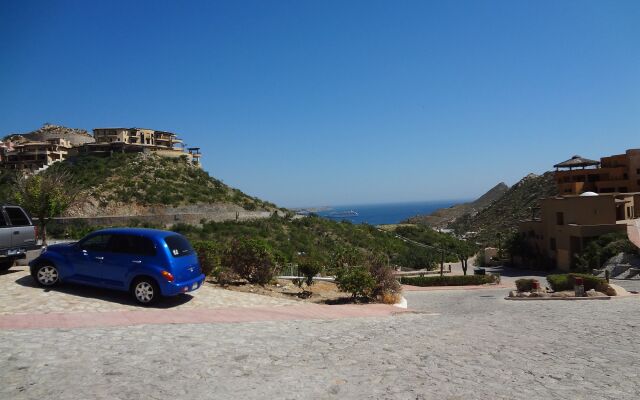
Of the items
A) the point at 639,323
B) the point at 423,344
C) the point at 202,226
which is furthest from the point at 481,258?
the point at 423,344

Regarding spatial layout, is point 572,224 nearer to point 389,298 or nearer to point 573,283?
point 573,283

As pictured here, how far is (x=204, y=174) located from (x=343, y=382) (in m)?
56.4

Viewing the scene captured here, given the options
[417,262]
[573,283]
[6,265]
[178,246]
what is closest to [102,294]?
[178,246]

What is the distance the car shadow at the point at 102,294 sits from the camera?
10326mm

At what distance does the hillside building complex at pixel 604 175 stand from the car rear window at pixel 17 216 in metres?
57.6

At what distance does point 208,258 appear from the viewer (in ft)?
48.5

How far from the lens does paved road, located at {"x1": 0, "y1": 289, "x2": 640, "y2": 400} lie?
5.79 m

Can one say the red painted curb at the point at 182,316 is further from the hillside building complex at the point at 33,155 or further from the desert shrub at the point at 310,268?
the hillside building complex at the point at 33,155

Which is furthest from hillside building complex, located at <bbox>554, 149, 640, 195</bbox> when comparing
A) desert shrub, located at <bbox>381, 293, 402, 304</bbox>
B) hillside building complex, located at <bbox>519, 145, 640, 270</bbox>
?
desert shrub, located at <bbox>381, 293, 402, 304</bbox>

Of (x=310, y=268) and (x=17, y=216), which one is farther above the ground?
(x=17, y=216)

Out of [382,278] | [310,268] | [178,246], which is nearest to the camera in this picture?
[178,246]

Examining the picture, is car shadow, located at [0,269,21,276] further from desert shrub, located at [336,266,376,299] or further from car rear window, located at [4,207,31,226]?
desert shrub, located at [336,266,376,299]

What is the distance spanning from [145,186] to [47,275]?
41.1m

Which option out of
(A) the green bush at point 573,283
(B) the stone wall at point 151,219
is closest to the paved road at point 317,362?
(A) the green bush at point 573,283
